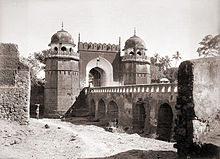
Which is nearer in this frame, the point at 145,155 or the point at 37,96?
the point at 145,155

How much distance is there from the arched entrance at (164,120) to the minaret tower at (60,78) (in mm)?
12256

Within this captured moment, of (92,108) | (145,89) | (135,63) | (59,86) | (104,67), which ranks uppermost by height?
(135,63)

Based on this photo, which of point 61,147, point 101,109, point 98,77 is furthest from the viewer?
point 98,77

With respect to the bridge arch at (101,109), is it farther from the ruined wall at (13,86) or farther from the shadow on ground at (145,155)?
the ruined wall at (13,86)

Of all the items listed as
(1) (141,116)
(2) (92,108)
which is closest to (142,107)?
(1) (141,116)

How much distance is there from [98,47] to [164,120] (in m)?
15.5

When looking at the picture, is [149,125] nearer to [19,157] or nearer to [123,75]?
[19,157]

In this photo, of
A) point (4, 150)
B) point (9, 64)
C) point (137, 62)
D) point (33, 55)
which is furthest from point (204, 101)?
point (33, 55)

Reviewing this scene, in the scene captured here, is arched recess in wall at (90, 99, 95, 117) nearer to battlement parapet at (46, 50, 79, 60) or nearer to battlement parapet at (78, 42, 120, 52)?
battlement parapet at (46, 50, 79, 60)

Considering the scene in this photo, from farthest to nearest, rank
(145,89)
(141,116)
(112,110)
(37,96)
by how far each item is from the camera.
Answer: (37,96) → (112,110) → (141,116) → (145,89)

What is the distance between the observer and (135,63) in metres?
25.2

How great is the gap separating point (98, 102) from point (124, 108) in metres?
5.33

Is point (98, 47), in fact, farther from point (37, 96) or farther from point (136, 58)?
point (37, 96)

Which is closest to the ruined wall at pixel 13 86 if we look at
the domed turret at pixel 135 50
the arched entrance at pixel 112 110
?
the arched entrance at pixel 112 110
